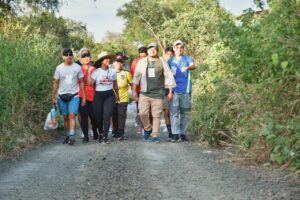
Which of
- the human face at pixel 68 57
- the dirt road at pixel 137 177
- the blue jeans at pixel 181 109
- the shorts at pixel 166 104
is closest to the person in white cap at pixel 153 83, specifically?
the blue jeans at pixel 181 109

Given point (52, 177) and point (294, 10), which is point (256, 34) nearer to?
point (294, 10)

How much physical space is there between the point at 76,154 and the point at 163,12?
4666cm

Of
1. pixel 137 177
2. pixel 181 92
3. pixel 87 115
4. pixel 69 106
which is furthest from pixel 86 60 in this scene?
pixel 137 177

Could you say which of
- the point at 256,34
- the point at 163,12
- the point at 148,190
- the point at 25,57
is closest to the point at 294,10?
the point at 256,34

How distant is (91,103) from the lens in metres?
12.2

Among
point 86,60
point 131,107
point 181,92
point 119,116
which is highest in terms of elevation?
point 86,60

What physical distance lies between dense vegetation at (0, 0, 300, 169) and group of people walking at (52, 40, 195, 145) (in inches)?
17.3

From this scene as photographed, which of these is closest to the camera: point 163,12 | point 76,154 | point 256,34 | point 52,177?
point 52,177

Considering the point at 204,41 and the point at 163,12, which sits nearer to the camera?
the point at 204,41

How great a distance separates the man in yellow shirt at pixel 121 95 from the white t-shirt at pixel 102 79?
82cm

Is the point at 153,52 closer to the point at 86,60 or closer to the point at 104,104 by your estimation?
the point at 104,104

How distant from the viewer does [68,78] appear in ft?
Result: 37.3

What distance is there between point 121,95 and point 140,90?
852 mm

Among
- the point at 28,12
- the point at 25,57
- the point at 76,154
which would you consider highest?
the point at 28,12
